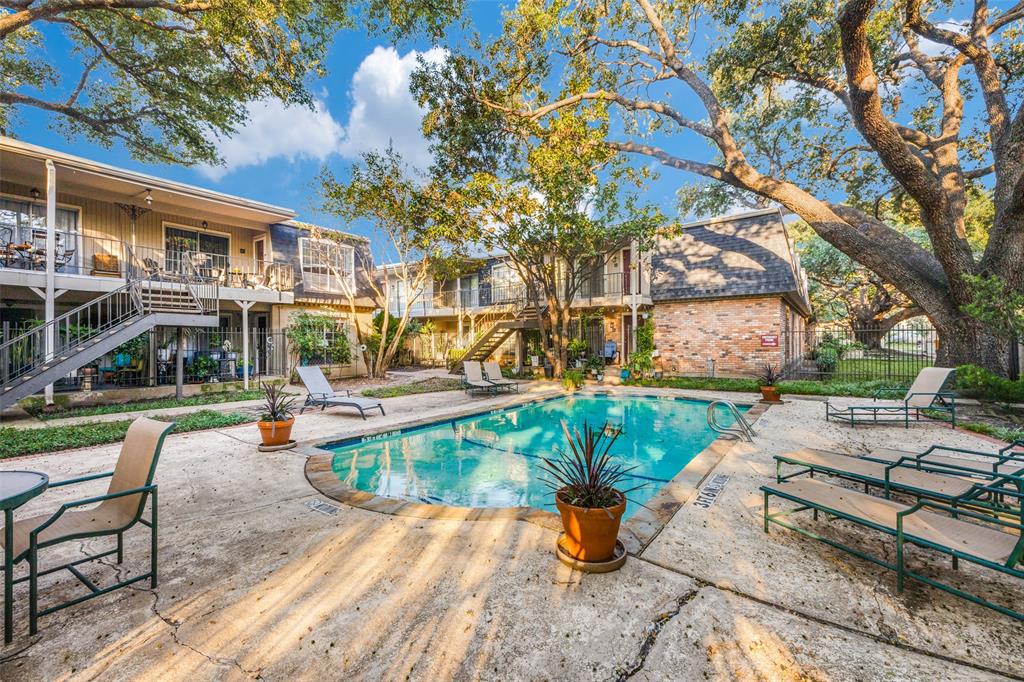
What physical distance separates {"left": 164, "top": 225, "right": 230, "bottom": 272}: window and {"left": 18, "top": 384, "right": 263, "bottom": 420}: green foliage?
5286 mm

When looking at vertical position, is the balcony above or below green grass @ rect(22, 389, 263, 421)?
above

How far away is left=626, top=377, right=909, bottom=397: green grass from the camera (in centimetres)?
1092

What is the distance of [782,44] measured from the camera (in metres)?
10.7

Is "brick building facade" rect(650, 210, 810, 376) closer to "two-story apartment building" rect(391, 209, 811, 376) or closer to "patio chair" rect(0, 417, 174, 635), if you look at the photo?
"two-story apartment building" rect(391, 209, 811, 376)

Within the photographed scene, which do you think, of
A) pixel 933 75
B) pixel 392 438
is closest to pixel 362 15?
pixel 392 438

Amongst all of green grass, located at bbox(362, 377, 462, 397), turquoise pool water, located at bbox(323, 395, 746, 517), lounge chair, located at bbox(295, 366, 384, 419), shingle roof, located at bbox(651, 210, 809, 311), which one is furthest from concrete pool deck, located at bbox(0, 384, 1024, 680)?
shingle roof, located at bbox(651, 210, 809, 311)

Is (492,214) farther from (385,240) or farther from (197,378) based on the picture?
(197,378)

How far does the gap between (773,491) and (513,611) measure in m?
2.25

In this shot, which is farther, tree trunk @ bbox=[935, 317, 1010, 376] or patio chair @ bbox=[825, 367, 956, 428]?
tree trunk @ bbox=[935, 317, 1010, 376]

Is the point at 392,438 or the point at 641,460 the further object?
the point at 392,438

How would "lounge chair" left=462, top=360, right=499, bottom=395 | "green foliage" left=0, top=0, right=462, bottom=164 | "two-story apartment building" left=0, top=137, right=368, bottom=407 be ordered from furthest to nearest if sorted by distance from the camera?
"lounge chair" left=462, top=360, right=499, bottom=395, "two-story apartment building" left=0, top=137, right=368, bottom=407, "green foliage" left=0, top=0, right=462, bottom=164

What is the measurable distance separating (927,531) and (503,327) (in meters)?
14.6

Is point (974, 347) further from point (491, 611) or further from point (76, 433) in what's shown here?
point (76, 433)

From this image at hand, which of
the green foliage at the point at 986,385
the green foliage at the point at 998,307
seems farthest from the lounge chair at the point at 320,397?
the green foliage at the point at 986,385
